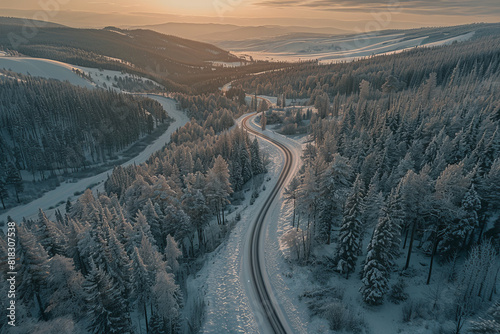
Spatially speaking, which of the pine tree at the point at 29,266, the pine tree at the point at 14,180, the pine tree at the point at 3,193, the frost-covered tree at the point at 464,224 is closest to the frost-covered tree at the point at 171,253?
the pine tree at the point at 29,266

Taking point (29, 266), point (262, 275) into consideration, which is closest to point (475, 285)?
point (262, 275)

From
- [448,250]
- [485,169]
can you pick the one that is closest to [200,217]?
[448,250]

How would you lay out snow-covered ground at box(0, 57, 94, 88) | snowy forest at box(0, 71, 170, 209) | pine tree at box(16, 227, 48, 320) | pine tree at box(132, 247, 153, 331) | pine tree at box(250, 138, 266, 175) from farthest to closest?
1. snow-covered ground at box(0, 57, 94, 88)
2. snowy forest at box(0, 71, 170, 209)
3. pine tree at box(250, 138, 266, 175)
4. pine tree at box(132, 247, 153, 331)
5. pine tree at box(16, 227, 48, 320)

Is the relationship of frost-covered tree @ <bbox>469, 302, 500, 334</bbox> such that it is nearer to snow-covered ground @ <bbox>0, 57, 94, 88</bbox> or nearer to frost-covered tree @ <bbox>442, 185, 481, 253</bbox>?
frost-covered tree @ <bbox>442, 185, 481, 253</bbox>

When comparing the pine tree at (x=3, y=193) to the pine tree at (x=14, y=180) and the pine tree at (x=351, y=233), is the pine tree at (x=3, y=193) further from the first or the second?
the pine tree at (x=351, y=233)

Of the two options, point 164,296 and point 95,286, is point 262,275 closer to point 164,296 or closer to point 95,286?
point 164,296

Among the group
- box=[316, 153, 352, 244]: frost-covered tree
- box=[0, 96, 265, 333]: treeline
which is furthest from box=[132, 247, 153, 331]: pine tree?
box=[316, 153, 352, 244]: frost-covered tree
